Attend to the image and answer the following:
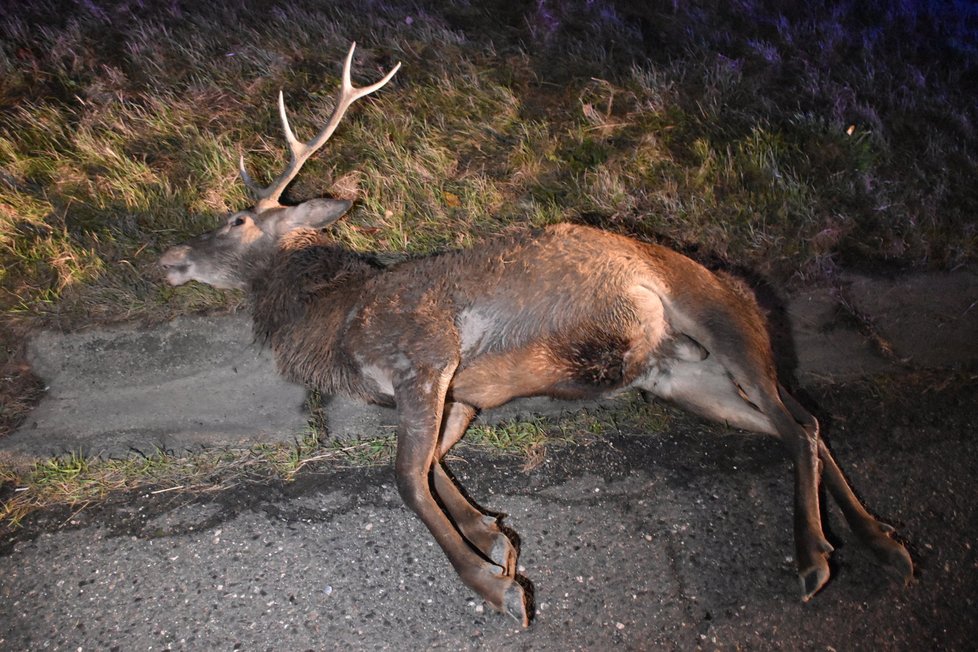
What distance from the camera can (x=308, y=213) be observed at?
14.4 ft

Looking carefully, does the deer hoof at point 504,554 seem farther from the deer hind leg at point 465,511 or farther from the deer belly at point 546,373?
the deer belly at point 546,373

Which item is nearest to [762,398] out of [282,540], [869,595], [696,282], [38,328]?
[696,282]

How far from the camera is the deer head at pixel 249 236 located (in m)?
4.34

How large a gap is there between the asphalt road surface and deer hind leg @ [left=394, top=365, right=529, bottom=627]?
0.12 meters

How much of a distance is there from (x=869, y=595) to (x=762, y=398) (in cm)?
100

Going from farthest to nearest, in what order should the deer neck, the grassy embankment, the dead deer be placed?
the grassy embankment, the deer neck, the dead deer

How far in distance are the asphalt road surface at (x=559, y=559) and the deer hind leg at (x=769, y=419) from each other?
0.12m

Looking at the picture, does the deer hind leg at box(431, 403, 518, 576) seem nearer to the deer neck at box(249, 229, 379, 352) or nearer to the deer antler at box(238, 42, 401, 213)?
the deer neck at box(249, 229, 379, 352)

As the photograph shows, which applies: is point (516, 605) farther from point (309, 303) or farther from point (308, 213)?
point (308, 213)

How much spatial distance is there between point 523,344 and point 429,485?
2.96 feet

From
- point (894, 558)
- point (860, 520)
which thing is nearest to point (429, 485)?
point (860, 520)

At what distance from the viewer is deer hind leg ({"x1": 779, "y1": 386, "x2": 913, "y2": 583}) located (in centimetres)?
312

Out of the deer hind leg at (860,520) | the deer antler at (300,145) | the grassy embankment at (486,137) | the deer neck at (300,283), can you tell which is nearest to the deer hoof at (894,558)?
the deer hind leg at (860,520)

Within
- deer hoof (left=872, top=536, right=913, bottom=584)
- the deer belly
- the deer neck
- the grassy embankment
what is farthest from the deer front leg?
the deer neck
